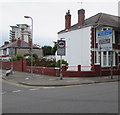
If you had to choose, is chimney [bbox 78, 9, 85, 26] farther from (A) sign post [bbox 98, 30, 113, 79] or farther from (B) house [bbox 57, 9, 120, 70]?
(A) sign post [bbox 98, 30, 113, 79]

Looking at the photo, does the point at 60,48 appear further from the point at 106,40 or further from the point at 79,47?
the point at 79,47

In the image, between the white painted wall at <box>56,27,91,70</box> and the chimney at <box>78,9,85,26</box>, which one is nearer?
the white painted wall at <box>56,27,91,70</box>

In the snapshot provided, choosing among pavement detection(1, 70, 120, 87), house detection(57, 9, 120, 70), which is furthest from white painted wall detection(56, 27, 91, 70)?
pavement detection(1, 70, 120, 87)

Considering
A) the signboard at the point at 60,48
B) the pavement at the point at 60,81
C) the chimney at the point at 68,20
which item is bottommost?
the pavement at the point at 60,81

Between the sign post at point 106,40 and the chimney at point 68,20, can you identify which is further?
the chimney at point 68,20

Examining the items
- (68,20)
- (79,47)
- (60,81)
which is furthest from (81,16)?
(60,81)

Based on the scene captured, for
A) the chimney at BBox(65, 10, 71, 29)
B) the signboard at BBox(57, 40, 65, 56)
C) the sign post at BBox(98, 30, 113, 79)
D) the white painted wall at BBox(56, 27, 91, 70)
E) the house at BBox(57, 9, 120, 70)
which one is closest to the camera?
the signboard at BBox(57, 40, 65, 56)

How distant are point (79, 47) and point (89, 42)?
6.50 feet

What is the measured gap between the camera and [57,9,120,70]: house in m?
23.0

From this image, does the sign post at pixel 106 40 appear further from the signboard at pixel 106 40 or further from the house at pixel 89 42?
the house at pixel 89 42

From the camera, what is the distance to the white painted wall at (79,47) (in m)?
23.4

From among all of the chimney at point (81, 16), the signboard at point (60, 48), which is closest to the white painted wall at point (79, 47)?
the chimney at point (81, 16)

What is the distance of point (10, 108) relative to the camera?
6574mm

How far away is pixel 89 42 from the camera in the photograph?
2308cm
